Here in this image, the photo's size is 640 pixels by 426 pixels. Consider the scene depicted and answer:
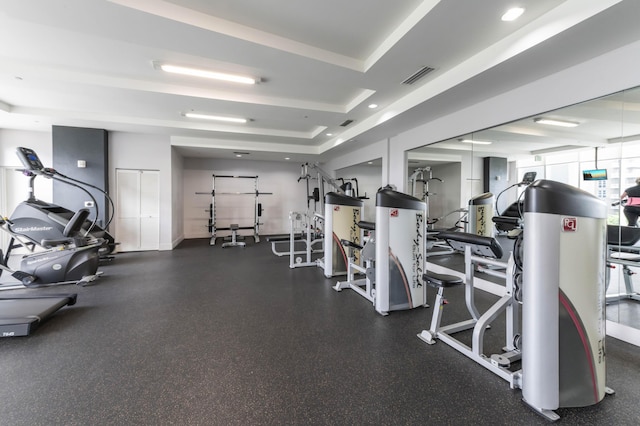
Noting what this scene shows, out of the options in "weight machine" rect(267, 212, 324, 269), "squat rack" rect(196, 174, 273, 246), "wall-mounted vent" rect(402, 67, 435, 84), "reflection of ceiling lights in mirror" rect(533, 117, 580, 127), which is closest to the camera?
"reflection of ceiling lights in mirror" rect(533, 117, 580, 127)

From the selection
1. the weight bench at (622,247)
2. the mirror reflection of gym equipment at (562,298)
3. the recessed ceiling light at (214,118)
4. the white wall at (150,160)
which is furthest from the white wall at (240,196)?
the mirror reflection of gym equipment at (562,298)

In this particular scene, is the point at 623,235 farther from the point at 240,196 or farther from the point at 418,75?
the point at 240,196

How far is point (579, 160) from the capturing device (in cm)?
285

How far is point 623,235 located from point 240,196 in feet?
28.0

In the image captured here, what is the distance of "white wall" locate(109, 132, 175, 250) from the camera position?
20.4 feet

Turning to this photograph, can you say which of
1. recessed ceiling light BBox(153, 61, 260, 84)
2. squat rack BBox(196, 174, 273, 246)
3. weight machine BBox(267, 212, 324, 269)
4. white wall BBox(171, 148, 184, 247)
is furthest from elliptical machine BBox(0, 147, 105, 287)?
squat rack BBox(196, 174, 273, 246)

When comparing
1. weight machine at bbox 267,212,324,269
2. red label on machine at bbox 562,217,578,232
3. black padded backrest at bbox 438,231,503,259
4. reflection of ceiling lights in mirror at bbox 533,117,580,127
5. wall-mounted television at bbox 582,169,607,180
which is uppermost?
reflection of ceiling lights in mirror at bbox 533,117,580,127

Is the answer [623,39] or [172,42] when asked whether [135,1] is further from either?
[623,39]

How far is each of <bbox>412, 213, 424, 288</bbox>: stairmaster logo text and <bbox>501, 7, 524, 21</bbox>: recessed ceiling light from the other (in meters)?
1.93

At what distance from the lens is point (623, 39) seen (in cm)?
221

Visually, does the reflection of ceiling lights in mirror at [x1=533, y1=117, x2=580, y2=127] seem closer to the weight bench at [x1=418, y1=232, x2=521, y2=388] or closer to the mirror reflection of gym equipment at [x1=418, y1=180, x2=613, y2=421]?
the mirror reflection of gym equipment at [x1=418, y1=180, x2=613, y2=421]

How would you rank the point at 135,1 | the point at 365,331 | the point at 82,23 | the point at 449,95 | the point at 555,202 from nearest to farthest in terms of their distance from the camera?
the point at 555,202
the point at 135,1
the point at 82,23
the point at 365,331
the point at 449,95

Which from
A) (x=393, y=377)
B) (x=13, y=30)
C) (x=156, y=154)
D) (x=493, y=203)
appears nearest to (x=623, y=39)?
(x=493, y=203)

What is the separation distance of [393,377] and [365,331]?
2.25 ft
